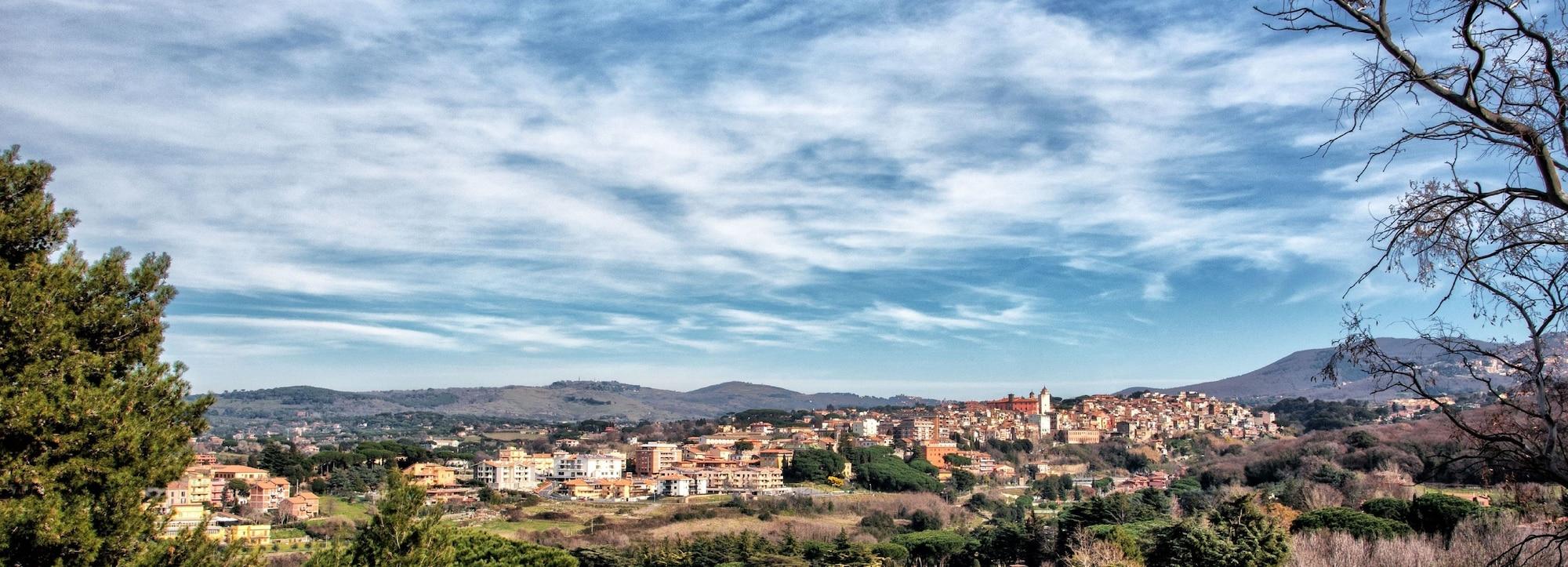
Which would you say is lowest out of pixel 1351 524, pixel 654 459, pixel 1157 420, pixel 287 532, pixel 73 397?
pixel 287 532

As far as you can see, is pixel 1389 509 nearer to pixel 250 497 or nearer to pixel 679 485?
pixel 679 485

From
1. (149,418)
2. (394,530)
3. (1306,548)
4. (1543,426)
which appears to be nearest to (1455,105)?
(1543,426)

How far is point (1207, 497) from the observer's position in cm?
3466

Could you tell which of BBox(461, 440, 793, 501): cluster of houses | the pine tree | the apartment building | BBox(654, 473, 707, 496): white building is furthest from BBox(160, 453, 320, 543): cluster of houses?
the pine tree

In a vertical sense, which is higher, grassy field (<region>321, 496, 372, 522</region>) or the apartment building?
the apartment building

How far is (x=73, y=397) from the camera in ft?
16.7

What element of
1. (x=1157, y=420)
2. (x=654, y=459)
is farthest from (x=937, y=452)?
(x=1157, y=420)

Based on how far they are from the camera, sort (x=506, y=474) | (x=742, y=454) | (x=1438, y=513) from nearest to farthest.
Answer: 1. (x=1438, y=513)
2. (x=506, y=474)
3. (x=742, y=454)

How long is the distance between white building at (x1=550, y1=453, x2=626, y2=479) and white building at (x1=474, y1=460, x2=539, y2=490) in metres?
3.73

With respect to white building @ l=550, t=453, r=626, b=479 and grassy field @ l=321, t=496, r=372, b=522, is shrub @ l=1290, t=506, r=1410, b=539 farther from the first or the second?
white building @ l=550, t=453, r=626, b=479

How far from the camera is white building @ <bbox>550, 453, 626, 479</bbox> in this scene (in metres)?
62.1

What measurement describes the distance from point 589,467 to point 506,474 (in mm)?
6699

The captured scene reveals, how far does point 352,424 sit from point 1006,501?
133714mm

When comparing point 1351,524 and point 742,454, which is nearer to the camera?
point 1351,524
